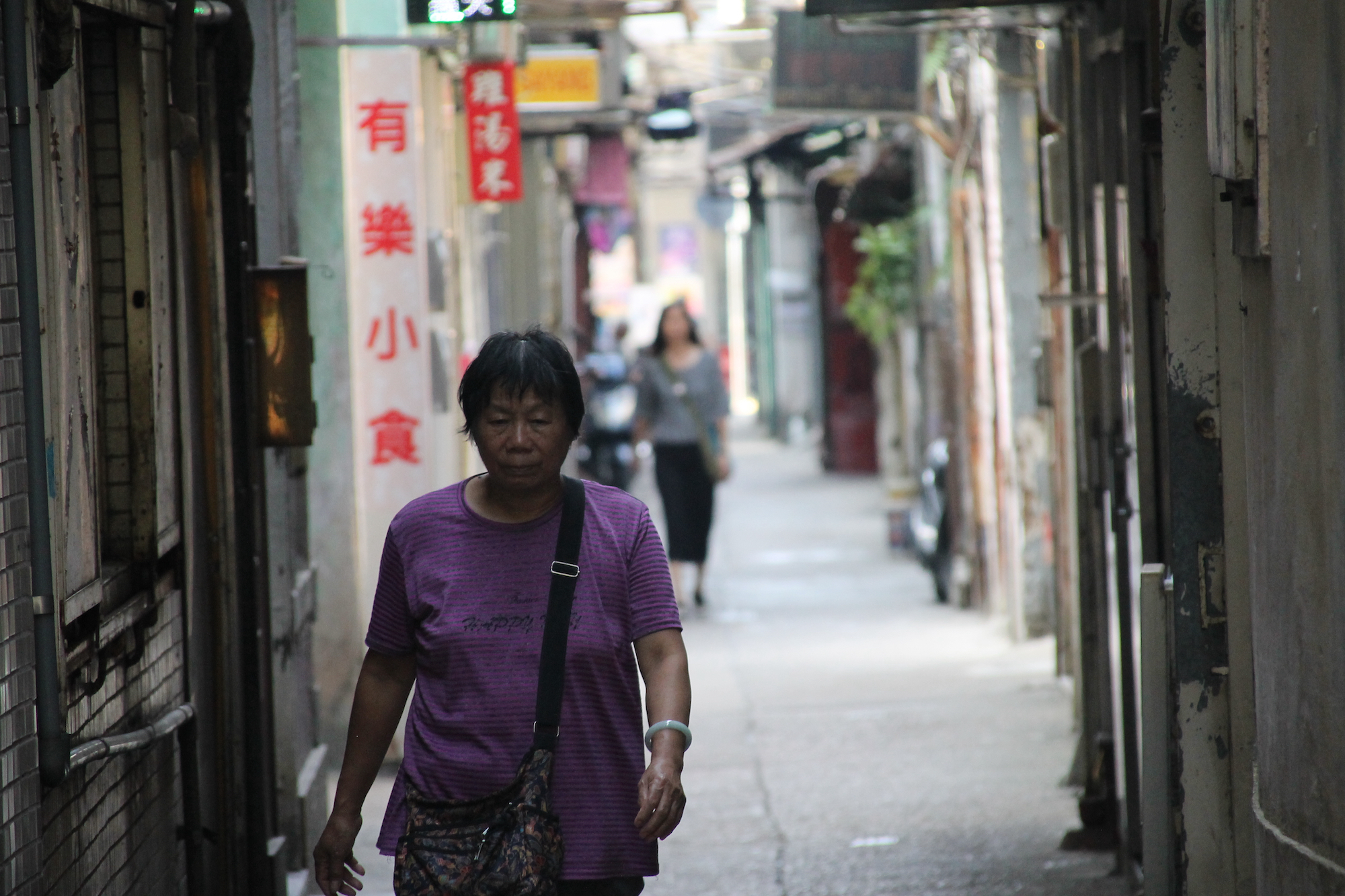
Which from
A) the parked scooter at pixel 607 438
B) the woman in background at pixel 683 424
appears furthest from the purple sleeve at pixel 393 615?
the parked scooter at pixel 607 438

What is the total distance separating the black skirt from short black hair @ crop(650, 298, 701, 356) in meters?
0.64

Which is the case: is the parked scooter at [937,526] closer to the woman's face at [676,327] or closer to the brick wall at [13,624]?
the woman's face at [676,327]

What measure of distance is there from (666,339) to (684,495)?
1.04m

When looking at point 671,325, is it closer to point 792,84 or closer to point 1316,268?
point 792,84

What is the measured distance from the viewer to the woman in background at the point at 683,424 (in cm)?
1176

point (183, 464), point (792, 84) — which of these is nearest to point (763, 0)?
point (792, 84)

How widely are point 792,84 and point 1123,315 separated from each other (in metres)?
7.25

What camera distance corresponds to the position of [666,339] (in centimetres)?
1177

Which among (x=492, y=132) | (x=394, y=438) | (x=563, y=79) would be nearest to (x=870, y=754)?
(x=394, y=438)

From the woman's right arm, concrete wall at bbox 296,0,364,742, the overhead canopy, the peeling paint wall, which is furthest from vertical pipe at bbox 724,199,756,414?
the woman's right arm

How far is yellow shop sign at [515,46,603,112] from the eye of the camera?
14.4 metres

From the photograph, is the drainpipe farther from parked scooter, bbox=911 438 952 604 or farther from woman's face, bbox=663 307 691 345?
parked scooter, bbox=911 438 952 604

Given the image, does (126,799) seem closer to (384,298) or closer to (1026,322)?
(384,298)

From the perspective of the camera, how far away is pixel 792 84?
12242mm
